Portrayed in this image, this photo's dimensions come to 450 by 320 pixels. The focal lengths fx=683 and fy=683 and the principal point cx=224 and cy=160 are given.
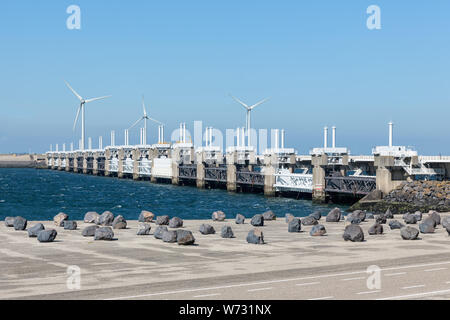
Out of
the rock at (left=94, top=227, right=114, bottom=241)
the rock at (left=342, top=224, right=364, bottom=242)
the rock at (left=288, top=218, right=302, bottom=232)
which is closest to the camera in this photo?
the rock at (left=342, top=224, right=364, bottom=242)

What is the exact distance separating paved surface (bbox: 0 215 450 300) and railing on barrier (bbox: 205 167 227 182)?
112m

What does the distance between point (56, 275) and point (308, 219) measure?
3094 cm

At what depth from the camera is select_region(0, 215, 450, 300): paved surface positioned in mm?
26312

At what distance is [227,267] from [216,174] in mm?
132405

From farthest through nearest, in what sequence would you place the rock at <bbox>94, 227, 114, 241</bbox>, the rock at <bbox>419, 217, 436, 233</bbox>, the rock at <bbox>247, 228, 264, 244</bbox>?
the rock at <bbox>419, 217, 436, 233</bbox>, the rock at <bbox>94, 227, 114, 241</bbox>, the rock at <bbox>247, 228, 264, 244</bbox>

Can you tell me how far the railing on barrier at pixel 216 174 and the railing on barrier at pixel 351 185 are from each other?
46.0 meters

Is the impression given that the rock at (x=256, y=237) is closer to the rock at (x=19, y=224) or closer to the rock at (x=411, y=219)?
the rock at (x=19, y=224)

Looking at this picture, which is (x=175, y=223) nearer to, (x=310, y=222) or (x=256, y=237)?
(x=310, y=222)

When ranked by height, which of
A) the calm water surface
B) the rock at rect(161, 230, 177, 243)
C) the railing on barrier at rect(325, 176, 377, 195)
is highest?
the railing on barrier at rect(325, 176, 377, 195)

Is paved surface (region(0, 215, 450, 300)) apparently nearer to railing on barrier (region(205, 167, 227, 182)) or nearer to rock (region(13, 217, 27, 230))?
rock (region(13, 217, 27, 230))

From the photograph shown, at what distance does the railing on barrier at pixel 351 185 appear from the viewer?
346ft

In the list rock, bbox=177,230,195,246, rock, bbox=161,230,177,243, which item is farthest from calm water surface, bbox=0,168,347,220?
rock, bbox=177,230,195,246

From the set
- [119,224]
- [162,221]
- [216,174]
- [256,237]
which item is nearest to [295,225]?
[256,237]
